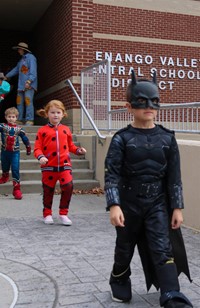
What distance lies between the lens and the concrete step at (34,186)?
7586 mm

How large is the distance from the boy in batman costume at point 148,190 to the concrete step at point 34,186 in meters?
4.76

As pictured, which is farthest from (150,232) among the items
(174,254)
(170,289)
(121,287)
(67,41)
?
(67,41)

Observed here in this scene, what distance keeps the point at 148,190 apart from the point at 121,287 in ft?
2.60

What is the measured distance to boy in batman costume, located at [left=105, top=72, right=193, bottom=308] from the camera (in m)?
2.97

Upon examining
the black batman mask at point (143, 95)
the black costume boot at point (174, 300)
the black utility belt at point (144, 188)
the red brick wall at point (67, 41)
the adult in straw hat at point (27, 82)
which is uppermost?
the red brick wall at point (67, 41)

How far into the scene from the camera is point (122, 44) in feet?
37.5

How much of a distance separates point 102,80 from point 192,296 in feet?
20.8

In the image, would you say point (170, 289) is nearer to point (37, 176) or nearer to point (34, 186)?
point (34, 186)

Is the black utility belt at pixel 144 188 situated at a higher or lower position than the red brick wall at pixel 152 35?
lower

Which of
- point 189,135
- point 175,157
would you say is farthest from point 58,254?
point 189,135

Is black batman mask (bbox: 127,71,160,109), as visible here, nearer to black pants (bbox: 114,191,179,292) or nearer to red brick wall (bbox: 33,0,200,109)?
black pants (bbox: 114,191,179,292)

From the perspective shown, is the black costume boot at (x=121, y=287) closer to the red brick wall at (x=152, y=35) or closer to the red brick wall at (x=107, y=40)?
the red brick wall at (x=107, y=40)

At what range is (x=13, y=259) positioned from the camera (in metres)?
4.29

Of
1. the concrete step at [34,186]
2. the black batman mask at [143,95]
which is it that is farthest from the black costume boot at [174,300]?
the concrete step at [34,186]
